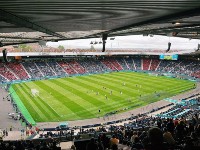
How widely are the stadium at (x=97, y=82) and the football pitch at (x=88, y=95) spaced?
0.48ft

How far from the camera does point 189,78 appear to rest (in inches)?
2726

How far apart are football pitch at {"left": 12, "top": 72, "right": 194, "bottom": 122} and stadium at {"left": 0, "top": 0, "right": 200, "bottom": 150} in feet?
0.48

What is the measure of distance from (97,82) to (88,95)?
47.2ft

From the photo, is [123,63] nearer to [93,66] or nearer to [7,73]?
[93,66]

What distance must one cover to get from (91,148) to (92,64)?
267ft

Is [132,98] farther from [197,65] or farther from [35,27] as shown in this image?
[197,65]

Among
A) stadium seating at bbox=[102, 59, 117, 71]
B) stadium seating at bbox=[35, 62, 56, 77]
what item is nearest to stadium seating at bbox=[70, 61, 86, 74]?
stadium seating at bbox=[35, 62, 56, 77]

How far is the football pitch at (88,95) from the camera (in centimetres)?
3834

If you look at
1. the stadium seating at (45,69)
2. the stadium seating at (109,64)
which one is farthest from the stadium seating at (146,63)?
the stadium seating at (45,69)

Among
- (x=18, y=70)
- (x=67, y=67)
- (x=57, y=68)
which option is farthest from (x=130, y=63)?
(x=18, y=70)

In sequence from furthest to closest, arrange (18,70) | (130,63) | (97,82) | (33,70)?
1. (130,63)
2. (33,70)
3. (18,70)
4. (97,82)

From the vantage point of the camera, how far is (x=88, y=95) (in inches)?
1919

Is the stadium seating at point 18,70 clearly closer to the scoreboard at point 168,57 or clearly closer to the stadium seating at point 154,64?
the stadium seating at point 154,64

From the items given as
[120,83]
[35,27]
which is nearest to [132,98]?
[120,83]
